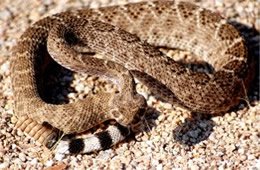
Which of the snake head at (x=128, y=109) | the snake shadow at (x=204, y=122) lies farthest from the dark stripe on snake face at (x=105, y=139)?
the snake shadow at (x=204, y=122)

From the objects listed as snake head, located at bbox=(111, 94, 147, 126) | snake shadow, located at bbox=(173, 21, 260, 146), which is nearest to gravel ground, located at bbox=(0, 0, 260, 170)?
snake shadow, located at bbox=(173, 21, 260, 146)

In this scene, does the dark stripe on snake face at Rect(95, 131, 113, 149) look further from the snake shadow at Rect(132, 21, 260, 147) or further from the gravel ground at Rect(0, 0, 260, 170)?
the snake shadow at Rect(132, 21, 260, 147)

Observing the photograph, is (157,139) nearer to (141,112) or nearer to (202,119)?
(141,112)

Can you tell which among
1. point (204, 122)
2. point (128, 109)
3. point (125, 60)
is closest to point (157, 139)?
point (128, 109)

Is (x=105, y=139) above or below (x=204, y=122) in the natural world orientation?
above

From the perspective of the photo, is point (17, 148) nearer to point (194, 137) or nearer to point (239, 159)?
point (194, 137)

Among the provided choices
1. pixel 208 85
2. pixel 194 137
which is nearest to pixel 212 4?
pixel 208 85
